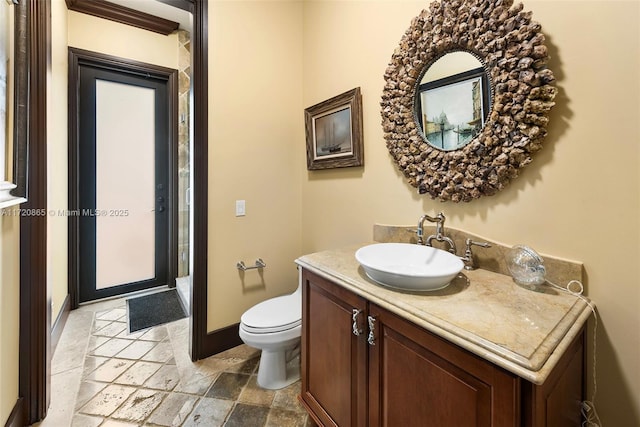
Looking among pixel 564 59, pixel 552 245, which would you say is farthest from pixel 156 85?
pixel 552 245

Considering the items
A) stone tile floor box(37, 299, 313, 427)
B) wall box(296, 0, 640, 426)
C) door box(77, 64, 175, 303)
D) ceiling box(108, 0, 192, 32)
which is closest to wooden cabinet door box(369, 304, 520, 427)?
wall box(296, 0, 640, 426)

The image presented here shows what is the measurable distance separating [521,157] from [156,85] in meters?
3.43

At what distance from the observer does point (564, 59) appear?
951 mm

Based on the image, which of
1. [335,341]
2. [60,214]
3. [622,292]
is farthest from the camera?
[60,214]

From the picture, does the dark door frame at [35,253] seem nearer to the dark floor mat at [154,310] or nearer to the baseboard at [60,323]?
the baseboard at [60,323]

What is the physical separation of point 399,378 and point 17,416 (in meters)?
1.76

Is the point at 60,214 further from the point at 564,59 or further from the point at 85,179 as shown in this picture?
the point at 564,59

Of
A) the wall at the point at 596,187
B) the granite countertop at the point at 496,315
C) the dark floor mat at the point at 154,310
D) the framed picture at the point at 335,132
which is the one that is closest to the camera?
the granite countertop at the point at 496,315

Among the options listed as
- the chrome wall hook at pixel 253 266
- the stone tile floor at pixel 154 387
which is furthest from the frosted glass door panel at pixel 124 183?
the chrome wall hook at pixel 253 266

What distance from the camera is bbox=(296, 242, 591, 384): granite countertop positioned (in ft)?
2.01

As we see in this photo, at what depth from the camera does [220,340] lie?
1.95 meters

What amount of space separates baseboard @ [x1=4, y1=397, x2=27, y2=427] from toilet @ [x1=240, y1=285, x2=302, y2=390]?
101 centimetres

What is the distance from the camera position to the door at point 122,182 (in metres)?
2.64

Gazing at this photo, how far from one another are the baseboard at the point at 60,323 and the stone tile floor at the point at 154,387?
1.8 inches
